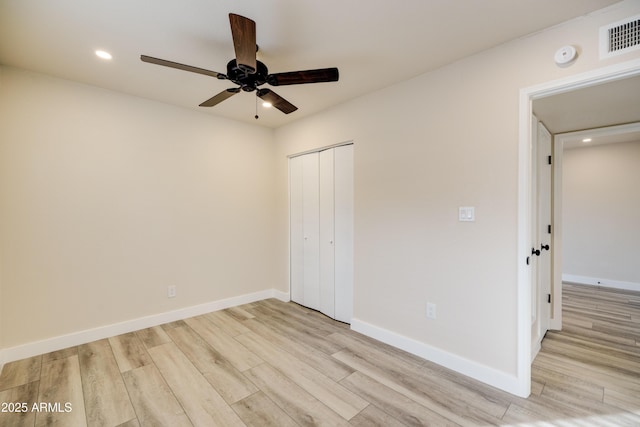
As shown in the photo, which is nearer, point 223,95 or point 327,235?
point 223,95

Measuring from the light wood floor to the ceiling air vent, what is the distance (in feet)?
7.25

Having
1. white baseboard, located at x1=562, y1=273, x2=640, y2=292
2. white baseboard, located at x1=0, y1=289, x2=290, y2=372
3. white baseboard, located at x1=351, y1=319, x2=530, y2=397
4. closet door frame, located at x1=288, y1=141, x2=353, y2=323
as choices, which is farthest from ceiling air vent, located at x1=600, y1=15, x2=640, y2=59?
white baseboard, located at x1=562, y1=273, x2=640, y2=292

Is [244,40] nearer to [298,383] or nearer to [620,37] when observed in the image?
[620,37]

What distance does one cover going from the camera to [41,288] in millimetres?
2459

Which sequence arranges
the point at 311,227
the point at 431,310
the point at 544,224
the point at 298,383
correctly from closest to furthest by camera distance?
the point at 298,383
the point at 431,310
the point at 544,224
the point at 311,227

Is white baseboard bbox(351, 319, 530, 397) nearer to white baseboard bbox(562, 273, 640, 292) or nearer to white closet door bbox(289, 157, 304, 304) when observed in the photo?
white closet door bbox(289, 157, 304, 304)

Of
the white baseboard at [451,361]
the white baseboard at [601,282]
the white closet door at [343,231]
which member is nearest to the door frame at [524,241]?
the white baseboard at [451,361]

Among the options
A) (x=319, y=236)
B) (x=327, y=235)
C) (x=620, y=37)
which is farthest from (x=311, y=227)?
(x=620, y=37)

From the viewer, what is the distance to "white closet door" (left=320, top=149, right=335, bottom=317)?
3.33m

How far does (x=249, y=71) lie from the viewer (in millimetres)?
1697

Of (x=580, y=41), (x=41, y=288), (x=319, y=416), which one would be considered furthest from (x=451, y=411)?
(x=41, y=288)

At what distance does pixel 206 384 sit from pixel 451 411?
5.60 ft

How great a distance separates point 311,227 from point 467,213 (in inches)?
76.9

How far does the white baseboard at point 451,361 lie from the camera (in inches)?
75.6
